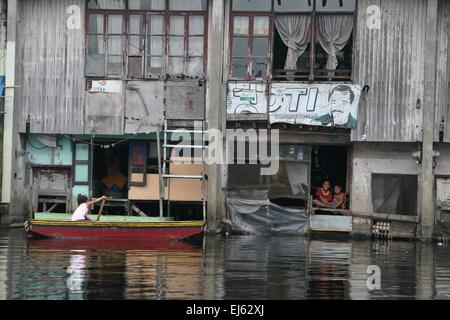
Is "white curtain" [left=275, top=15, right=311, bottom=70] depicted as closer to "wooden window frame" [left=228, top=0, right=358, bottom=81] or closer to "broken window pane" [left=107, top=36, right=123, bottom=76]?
"wooden window frame" [left=228, top=0, right=358, bottom=81]

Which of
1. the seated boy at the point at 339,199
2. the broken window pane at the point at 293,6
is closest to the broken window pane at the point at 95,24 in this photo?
the broken window pane at the point at 293,6

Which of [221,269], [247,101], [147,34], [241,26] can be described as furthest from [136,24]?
[221,269]

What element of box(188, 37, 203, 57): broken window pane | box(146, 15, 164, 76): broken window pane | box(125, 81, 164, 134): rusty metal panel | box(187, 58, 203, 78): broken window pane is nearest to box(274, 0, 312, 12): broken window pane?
box(188, 37, 203, 57): broken window pane

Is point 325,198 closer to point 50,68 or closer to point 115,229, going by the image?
point 115,229

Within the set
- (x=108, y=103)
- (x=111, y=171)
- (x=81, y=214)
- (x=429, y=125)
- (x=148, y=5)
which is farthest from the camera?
(x=111, y=171)

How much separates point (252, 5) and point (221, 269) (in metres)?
11.8

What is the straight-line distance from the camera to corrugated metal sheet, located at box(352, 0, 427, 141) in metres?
28.2

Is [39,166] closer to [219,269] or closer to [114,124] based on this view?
[114,124]

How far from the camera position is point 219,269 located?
64.8 feet

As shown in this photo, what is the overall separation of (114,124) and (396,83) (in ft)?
29.8

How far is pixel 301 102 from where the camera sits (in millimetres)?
28688
